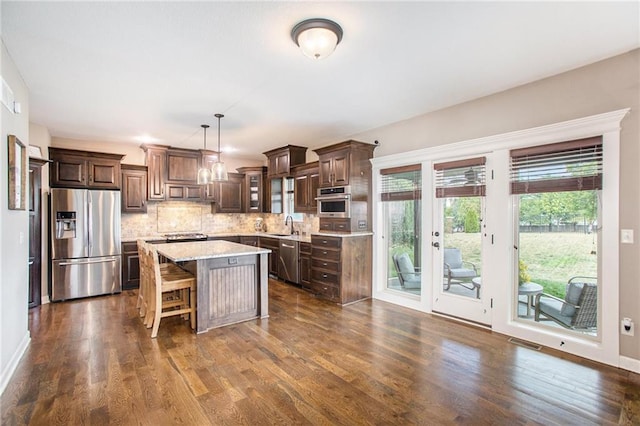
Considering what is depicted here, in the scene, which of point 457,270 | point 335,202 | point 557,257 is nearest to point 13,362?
point 335,202

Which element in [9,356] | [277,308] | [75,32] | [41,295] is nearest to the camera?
[75,32]

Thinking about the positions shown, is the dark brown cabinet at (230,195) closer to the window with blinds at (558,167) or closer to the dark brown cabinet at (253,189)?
the dark brown cabinet at (253,189)

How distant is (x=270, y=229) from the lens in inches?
303

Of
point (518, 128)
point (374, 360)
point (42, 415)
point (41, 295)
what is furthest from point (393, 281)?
point (41, 295)

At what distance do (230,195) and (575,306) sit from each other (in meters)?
6.25

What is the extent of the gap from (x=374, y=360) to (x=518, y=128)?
2.89 metres

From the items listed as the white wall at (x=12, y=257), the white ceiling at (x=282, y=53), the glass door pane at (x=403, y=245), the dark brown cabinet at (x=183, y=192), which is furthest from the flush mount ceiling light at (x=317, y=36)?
Answer: the dark brown cabinet at (x=183, y=192)

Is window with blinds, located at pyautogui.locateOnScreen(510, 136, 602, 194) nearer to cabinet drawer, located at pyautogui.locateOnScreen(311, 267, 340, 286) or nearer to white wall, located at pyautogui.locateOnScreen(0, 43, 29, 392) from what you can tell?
cabinet drawer, located at pyautogui.locateOnScreen(311, 267, 340, 286)

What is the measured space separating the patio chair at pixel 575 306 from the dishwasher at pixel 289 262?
145 inches

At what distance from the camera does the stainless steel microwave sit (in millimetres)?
4820

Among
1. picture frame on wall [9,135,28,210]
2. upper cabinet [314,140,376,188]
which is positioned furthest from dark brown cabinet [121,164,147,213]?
upper cabinet [314,140,376,188]

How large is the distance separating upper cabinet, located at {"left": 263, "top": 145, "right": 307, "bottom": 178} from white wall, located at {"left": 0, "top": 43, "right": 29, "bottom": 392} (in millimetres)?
3833

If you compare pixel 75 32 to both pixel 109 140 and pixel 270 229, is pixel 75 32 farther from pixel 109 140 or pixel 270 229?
pixel 270 229

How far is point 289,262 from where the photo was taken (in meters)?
5.95
